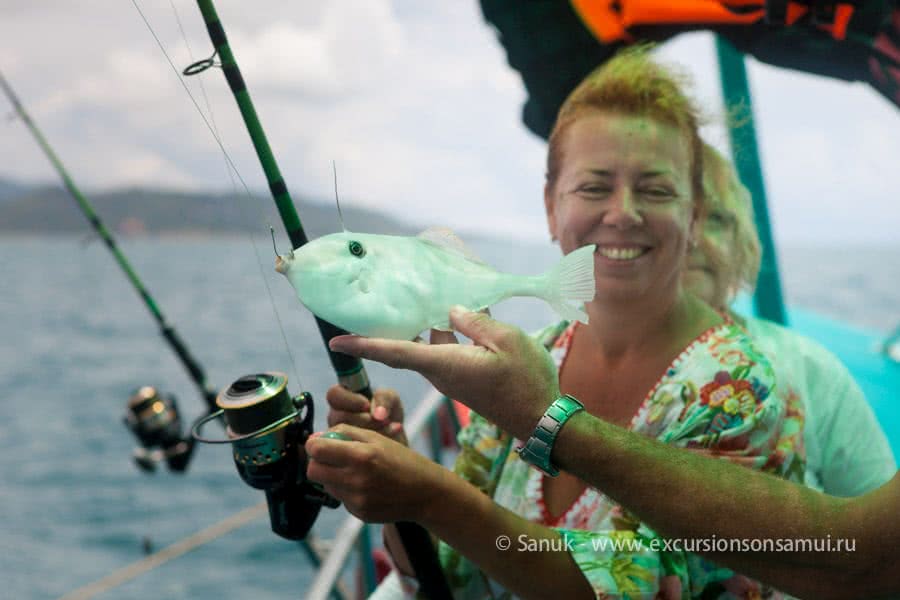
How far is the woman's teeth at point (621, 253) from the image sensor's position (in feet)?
2.74

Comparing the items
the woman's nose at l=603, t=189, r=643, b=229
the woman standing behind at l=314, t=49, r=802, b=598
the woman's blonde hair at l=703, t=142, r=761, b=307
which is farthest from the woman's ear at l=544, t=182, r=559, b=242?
the woman's blonde hair at l=703, t=142, r=761, b=307

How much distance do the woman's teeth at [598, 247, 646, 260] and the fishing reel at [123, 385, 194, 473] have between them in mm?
1544

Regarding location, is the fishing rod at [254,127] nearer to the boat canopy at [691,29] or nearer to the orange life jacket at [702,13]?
the boat canopy at [691,29]

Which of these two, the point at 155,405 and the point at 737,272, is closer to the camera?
the point at 737,272

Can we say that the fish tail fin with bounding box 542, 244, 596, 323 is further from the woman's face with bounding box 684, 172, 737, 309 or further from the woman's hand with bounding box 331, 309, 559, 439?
the woman's face with bounding box 684, 172, 737, 309

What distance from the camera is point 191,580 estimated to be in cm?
557

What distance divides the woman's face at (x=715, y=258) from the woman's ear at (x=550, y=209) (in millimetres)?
458

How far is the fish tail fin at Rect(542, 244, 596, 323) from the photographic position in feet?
2.19

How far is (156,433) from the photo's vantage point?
78.3 inches

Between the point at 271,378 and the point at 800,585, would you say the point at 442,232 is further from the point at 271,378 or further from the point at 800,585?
the point at 800,585

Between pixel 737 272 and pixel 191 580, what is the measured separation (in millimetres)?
5511

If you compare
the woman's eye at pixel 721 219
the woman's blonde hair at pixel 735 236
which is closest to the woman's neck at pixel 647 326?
the woman's blonde hair at pixel 735 236

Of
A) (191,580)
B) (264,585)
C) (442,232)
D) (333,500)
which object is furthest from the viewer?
(191,580)

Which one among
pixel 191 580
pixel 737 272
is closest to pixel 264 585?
pixel 191 580
